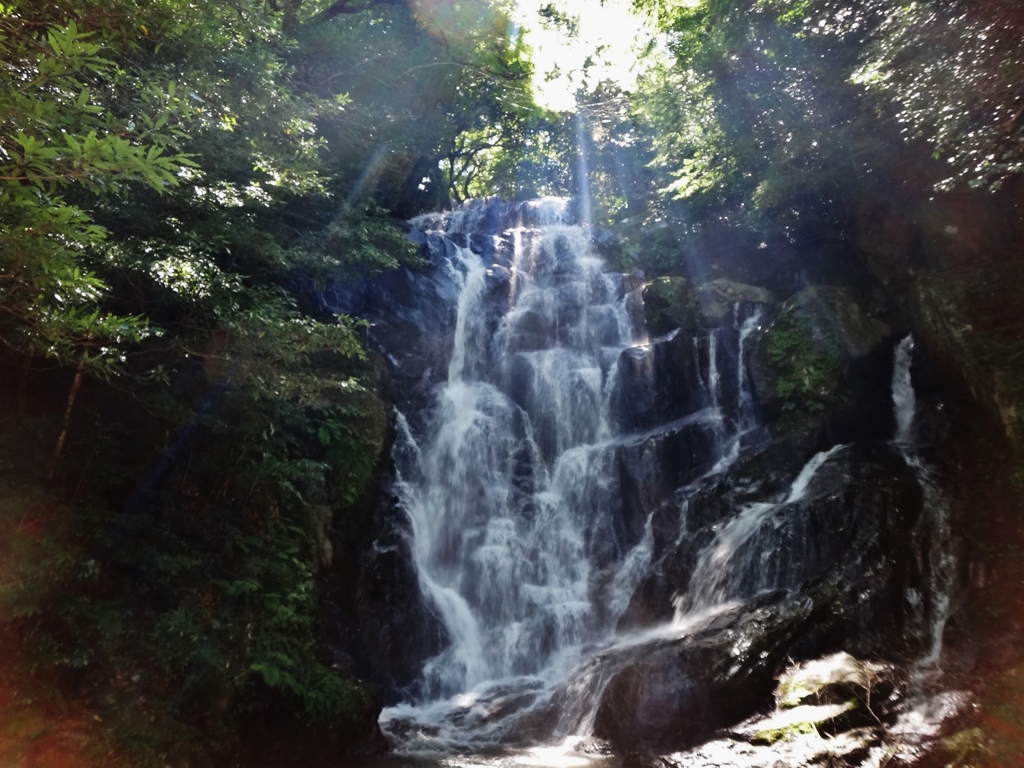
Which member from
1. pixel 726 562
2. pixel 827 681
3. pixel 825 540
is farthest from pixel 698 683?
pixel 825 540

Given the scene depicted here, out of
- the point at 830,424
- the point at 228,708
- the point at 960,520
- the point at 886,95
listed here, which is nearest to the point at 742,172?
the point at 886,95

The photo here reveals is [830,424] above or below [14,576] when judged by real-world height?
above

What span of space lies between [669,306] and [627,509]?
243 inches

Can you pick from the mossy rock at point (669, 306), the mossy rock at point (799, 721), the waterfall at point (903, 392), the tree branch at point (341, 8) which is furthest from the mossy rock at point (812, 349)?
the tree branch at point (341, 8)

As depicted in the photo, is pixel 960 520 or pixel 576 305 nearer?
pixel 960 520

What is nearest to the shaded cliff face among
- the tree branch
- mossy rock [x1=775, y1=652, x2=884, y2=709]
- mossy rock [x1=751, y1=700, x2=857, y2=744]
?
mossy rock [x1=775, y1=652, x2=884, y2=709]

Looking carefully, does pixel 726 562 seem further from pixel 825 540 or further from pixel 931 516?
pixel 931 516

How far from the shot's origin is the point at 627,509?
42.4 feet

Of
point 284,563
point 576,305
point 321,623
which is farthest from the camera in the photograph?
point 576,305

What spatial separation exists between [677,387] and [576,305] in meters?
4.24

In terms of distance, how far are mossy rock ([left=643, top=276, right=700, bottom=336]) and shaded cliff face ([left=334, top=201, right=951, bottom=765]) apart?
0.26 ft

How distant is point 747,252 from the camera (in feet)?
58.6

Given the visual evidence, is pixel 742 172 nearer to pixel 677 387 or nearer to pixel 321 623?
pixel 677 387

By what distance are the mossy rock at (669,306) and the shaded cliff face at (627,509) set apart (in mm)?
79
